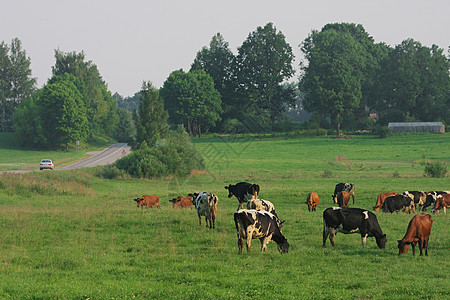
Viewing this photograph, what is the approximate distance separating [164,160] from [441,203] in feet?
106

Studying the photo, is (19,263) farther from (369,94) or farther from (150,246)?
(369,94)

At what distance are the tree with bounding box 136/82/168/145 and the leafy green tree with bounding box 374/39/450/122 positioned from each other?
229 ft

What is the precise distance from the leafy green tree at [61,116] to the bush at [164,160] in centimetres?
5109

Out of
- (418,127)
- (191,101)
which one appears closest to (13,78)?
(191,101)

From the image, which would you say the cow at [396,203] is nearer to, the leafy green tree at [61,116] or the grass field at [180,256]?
the grass field at [180,256]

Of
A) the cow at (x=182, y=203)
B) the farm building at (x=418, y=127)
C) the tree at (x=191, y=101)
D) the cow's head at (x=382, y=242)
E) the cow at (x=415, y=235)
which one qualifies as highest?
the tree at (x=191, y=101)

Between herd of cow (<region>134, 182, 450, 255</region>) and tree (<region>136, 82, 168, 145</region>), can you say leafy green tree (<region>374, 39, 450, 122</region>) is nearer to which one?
tree (<region>136, 82, 168, 145</region>)

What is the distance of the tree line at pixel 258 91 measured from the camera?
104188 mm

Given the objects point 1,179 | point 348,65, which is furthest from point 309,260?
point 348,65

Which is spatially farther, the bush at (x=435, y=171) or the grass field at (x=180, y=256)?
the bush at (x=435, y=171)

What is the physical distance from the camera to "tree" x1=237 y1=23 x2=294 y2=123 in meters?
129

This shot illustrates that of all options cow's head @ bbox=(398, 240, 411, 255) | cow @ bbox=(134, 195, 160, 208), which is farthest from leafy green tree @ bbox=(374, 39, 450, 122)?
cow's head @ bbox=(398, 240, 411, 255)

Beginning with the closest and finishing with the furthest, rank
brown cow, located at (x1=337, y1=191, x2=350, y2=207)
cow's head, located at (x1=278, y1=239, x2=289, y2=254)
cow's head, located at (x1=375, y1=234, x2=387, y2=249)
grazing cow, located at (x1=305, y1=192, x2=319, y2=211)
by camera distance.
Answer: cow's head, located at (x1=278, y1=239, x2=289, y2=254) → cow's head, located at (x1=375, y1=234, x2=387, y2=249) → grazing cow, located at (x1=305, y1=192, x2=319, y2=211) → brown cow, located at (x1=337, y1=191, x2=350, y2=207)

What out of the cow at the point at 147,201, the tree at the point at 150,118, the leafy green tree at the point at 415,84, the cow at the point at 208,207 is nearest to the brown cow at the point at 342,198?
the cow at the point at 208,207
